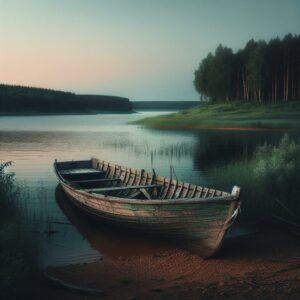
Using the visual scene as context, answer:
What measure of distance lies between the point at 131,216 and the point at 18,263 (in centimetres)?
492

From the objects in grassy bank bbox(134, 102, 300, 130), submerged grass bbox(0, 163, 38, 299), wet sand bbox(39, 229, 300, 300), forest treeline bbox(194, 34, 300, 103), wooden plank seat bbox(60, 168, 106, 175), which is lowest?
wet sand bbox(39, 229, 300, 300)

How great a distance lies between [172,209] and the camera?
11.1 m

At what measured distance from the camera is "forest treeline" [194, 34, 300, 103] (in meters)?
77.4

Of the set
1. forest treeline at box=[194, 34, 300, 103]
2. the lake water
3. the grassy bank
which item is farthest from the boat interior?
forest treeline at box=[194, 34, 300, 103]

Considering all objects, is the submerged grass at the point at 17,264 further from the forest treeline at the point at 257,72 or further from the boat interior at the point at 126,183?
the forest treeline at the point at 257,72

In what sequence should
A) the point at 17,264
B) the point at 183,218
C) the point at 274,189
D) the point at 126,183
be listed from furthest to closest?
the point at 126,183 → the point at 274,189 → the point at 183,218 → the point at 17,264

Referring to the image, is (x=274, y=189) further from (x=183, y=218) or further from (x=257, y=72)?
(x=257, y=72)

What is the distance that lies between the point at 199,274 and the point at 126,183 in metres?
8.25

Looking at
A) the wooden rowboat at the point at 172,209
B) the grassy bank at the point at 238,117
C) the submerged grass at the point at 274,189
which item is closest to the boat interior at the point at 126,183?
the wooden rowboat at the point at 172,209

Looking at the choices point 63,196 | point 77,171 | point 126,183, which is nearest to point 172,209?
point 126,183

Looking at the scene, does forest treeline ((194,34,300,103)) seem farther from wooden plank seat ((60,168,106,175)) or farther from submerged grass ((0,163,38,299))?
submerged grass ((0,163,38,299))

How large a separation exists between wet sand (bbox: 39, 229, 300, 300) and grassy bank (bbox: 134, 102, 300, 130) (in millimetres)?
46921

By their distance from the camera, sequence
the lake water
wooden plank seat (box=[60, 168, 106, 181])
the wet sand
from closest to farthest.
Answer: the wet sand
the lake water
wooden plank seat (box=[60, 168, 106, 181])

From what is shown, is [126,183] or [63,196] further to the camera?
[63,196]
